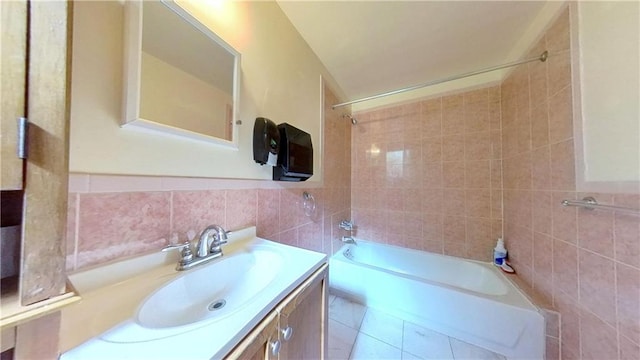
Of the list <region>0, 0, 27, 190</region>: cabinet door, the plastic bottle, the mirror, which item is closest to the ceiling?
the mirror

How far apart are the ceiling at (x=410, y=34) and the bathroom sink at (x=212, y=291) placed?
148 cm

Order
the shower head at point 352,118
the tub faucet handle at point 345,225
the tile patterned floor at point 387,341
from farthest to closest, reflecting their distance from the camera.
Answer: the shower head at point 352,118
the tub faucet handle at point 345,225
the tile patterned floor at point 387,341

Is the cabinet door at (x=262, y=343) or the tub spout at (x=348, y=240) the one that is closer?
the cabinet door at (x=262, y=343)

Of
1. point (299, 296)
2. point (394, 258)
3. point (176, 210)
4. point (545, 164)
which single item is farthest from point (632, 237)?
point (176, 210)

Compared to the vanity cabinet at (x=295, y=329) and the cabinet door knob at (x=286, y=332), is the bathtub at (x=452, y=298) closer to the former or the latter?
the vanity cabinet at (x=295, y=329)

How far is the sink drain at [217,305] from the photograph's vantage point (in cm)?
67

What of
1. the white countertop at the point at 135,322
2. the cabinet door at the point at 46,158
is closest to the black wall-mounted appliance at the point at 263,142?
the white countertop at the point at 135,322

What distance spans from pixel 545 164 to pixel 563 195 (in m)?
0.25

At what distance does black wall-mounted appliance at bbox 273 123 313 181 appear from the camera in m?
1.11

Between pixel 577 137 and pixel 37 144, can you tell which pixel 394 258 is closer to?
pixel 577 137

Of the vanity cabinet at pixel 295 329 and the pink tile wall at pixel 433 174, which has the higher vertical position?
the pink tile wall at pixel 433 174

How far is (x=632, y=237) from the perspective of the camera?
737mm

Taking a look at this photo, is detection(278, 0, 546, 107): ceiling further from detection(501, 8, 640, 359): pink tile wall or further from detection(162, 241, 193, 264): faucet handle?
detection(162, 241, 193, 264): faucet handle

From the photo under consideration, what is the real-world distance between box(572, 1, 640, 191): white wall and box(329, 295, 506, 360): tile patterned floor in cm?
121
